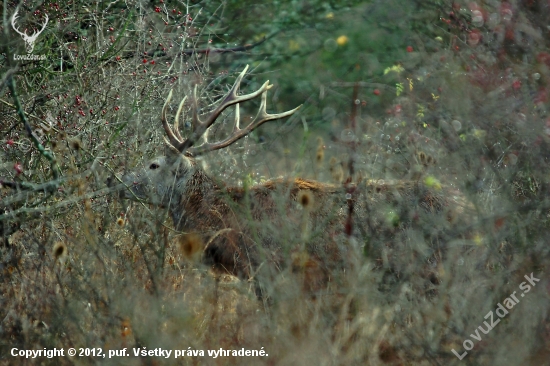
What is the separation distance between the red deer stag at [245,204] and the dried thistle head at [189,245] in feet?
0.23

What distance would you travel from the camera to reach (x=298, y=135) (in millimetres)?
11453

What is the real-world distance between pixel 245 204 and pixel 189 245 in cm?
50

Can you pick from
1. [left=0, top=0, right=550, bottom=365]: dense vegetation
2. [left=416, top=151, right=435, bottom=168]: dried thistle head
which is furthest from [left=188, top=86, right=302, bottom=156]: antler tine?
[left=0, top=0, right=550, bottom=365]: dense vegetation

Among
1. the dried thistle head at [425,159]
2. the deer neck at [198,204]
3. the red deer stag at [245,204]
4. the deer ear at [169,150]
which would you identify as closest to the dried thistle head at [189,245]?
the red deer stag at [245,204]

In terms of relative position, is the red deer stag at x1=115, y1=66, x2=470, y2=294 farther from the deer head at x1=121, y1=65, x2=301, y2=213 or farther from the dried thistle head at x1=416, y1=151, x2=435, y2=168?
the dried thistle head at x1=416, y1=151, x2=435, y2=168

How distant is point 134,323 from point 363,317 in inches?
42.0

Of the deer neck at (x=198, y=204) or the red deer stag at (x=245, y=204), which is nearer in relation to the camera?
the red deer stag at (x=245, y=204)

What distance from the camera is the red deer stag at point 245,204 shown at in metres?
5.40

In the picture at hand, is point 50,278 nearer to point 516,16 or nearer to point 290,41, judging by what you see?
point 516,16

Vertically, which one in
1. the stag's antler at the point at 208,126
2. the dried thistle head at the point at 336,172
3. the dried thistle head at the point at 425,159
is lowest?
the stag's antler at the point at 208,126

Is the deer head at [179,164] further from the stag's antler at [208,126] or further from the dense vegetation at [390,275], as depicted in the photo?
the dense vegetation at [390,275]

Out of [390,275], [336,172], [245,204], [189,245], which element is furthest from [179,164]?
[390,275]

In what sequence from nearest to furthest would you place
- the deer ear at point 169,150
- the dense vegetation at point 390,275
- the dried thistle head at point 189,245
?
the dense vegetation at point 390,275 → the dried thistle head at point 189,245 → the deer ear at point 169,150

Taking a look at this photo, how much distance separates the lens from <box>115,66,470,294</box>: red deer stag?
5.40m
